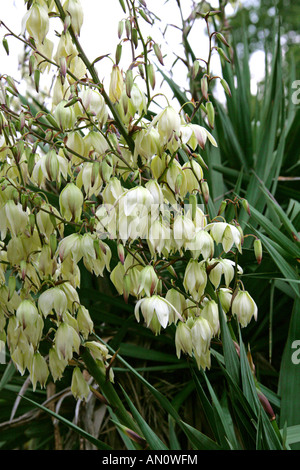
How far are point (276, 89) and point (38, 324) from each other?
3.97 ft

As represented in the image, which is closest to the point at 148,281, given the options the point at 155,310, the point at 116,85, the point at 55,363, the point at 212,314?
the point at 155,310

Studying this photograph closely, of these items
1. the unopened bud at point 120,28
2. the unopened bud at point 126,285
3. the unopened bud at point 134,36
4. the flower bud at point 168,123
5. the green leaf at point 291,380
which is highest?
the unopened bud at point 120,28

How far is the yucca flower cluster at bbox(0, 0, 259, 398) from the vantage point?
2.95ft

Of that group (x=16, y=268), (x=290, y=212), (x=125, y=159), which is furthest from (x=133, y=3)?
(x=290, y=212)

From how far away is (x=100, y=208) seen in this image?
965 mm

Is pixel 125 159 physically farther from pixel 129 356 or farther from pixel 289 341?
pixel 129 356

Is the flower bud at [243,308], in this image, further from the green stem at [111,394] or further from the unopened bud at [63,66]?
the unopened bud at [63,66]

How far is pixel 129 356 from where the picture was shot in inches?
59.7

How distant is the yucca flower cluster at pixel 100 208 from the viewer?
0.90 meters

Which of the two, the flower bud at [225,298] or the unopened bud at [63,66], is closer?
the unopened bud at [63,66]

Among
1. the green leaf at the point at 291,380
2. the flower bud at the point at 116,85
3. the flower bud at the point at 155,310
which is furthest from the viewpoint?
the green leaf at the point at 291,380

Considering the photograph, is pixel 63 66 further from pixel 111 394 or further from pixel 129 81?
pixel 111 394

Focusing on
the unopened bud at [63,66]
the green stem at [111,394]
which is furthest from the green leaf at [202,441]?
the unopened bud at [63,66]

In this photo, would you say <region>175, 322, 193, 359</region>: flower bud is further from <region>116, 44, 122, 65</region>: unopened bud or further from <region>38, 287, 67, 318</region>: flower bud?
<region>116, 44, 122, 65</region>: unopened bud
